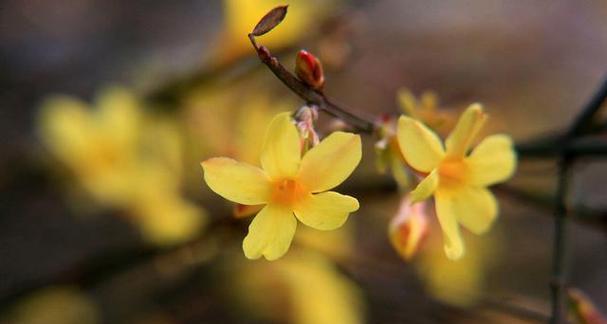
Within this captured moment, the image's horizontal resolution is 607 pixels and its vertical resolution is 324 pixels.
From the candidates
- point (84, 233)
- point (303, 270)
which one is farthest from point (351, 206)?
point (84, 233)

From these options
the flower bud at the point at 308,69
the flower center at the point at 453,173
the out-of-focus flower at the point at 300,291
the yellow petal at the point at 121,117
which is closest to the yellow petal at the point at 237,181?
the flower bud at the point at 308,69

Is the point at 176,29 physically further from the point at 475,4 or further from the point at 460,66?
the point at 475,4

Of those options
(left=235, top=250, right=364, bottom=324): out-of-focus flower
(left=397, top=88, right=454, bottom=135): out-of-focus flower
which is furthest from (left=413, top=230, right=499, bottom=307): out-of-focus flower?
(left=397, top=88, right=454, bottom=135): out-of-focus flower

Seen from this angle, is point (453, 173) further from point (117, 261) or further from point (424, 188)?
point (117, 261)

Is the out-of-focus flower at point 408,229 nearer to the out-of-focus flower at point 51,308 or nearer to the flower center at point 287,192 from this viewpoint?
the flower center at point 287,192

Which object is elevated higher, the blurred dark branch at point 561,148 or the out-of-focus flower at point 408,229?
the out-of-focus flower at point 408,229

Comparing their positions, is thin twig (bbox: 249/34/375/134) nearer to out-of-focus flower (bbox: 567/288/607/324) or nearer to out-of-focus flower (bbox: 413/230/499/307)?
out-of-focus flower (bbox: 567/288/607/324)
